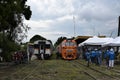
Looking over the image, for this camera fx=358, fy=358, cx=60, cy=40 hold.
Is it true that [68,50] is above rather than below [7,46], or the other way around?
below

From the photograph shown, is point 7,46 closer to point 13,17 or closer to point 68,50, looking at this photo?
point 13,17

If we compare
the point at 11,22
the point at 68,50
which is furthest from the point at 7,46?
the point at 68,50

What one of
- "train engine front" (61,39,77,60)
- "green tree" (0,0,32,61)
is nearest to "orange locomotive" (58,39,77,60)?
"train engine front" (61,39,77,60)

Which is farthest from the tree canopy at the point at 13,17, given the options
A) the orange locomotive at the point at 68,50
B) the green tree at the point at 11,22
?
the orange locomotive at the point at 68,50

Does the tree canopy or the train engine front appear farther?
the train engine front

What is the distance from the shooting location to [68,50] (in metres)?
57.4

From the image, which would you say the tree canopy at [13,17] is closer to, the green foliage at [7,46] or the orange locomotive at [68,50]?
the green foliage at [7,46]

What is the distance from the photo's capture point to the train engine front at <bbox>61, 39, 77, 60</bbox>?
5747cm

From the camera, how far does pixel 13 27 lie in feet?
133

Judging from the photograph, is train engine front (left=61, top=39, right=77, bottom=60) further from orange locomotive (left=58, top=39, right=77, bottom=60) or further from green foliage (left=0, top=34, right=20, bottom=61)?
green foliage (left=0, top=34, right=20, bottom=61)

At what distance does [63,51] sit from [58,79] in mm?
35635

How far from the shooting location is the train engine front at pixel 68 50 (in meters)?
57.5

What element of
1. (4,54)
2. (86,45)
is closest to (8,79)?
(4,54)

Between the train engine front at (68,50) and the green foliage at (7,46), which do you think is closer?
the green foliage at (7,46)
